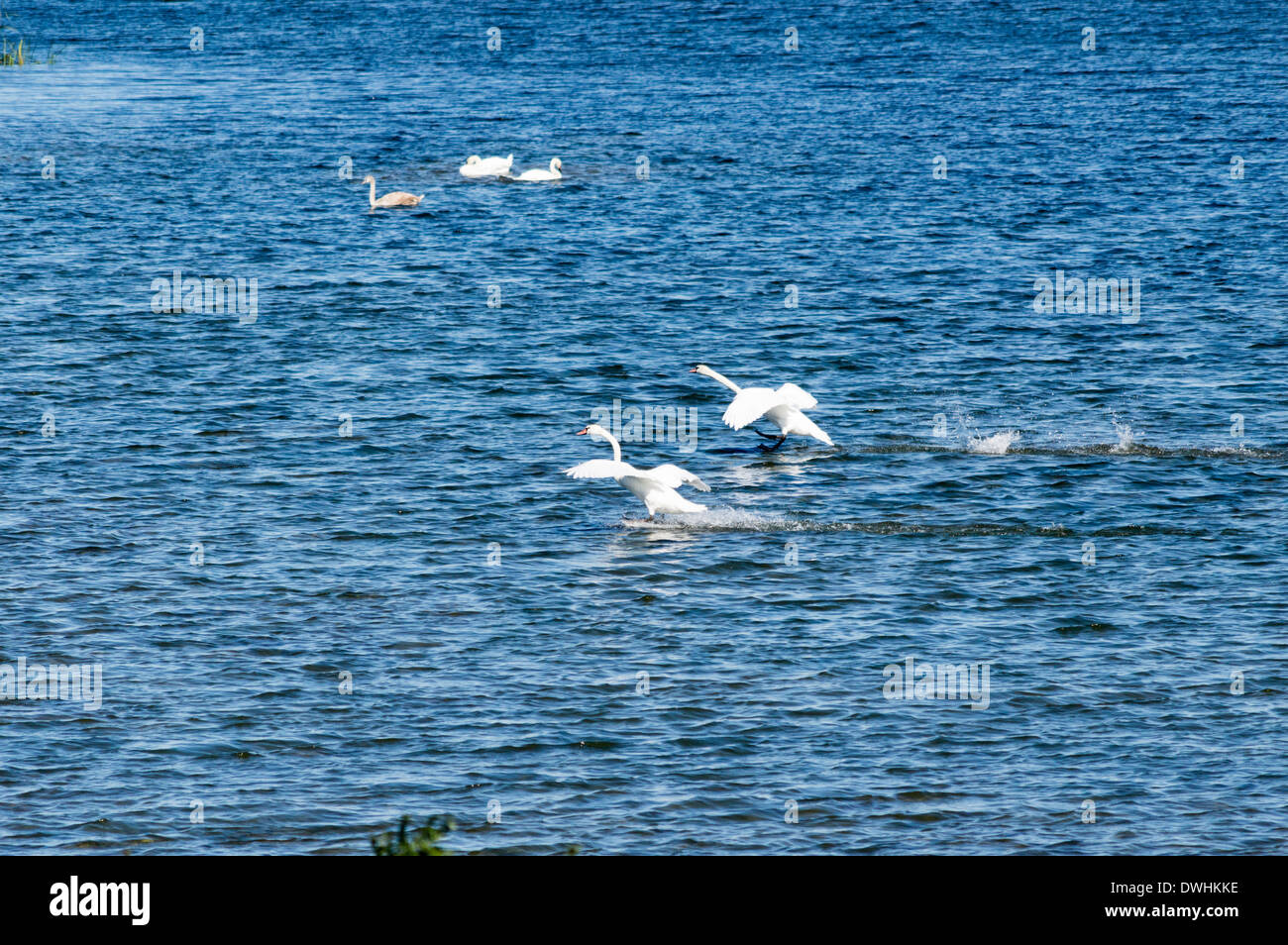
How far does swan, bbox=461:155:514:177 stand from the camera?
4659 centimetres

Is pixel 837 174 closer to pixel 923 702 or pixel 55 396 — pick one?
pixel 55 396

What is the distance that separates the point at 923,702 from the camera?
1745 cm

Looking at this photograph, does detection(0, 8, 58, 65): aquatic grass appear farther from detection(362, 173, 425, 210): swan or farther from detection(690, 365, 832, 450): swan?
detection(690, 365, 832, 450): swan

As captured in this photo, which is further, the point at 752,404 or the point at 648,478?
the point at 752,404

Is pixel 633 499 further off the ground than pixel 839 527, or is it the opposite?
pixel 633 499

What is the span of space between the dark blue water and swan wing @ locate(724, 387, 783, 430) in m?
0.91
